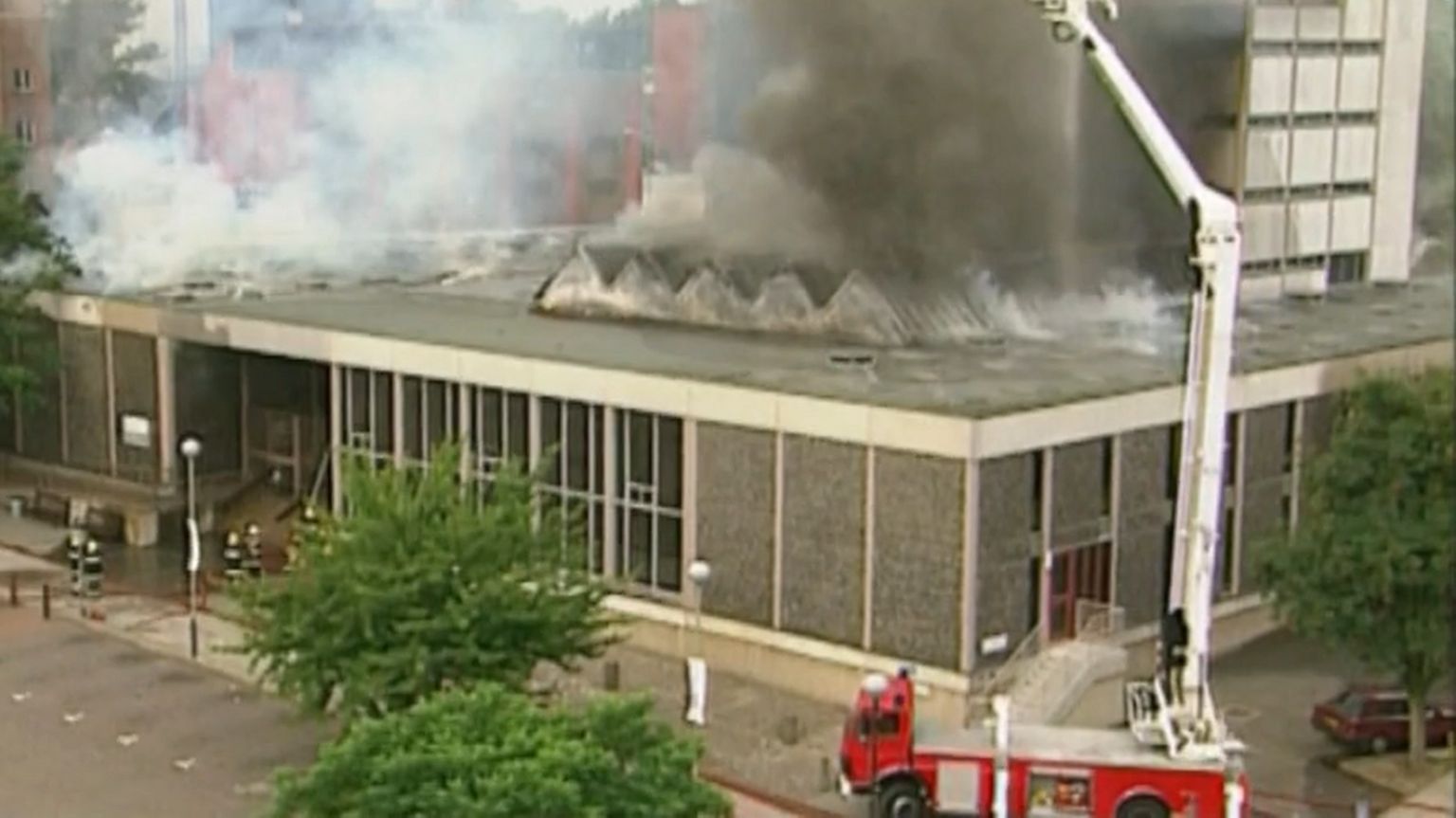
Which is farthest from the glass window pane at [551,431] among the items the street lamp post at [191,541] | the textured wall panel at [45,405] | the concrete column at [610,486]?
the textured wall panel at [45,405]

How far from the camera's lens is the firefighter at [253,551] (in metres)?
26.3

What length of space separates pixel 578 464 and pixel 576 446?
0.74 feet

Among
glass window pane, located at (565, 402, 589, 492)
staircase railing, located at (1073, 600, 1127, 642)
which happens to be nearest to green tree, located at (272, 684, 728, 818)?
staircase railing, located at (1073, 600, 1127, 642)

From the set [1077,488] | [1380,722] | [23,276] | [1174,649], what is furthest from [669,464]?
[23,276]

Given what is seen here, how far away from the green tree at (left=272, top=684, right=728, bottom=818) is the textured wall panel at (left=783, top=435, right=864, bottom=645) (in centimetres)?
725

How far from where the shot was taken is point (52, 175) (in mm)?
40469

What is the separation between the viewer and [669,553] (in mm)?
23469

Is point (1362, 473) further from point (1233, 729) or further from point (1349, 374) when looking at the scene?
point (1349, 374)

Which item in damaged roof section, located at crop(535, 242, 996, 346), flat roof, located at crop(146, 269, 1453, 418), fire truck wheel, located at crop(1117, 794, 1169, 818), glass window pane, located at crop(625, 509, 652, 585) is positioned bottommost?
fire truck wheel, located at crop(1117, 794, 1169, 818)

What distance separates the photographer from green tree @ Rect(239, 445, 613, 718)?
17016 millimetres

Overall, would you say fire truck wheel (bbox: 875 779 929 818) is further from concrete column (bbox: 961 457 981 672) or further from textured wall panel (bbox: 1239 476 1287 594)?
textured wall panel (bbox: 1239 476 1287 594)

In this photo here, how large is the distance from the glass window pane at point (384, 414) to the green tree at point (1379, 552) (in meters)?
12.2

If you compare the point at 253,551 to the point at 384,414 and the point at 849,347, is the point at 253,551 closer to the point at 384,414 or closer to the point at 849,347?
the point at 384,414

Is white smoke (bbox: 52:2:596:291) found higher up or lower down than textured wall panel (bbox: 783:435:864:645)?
higher up
